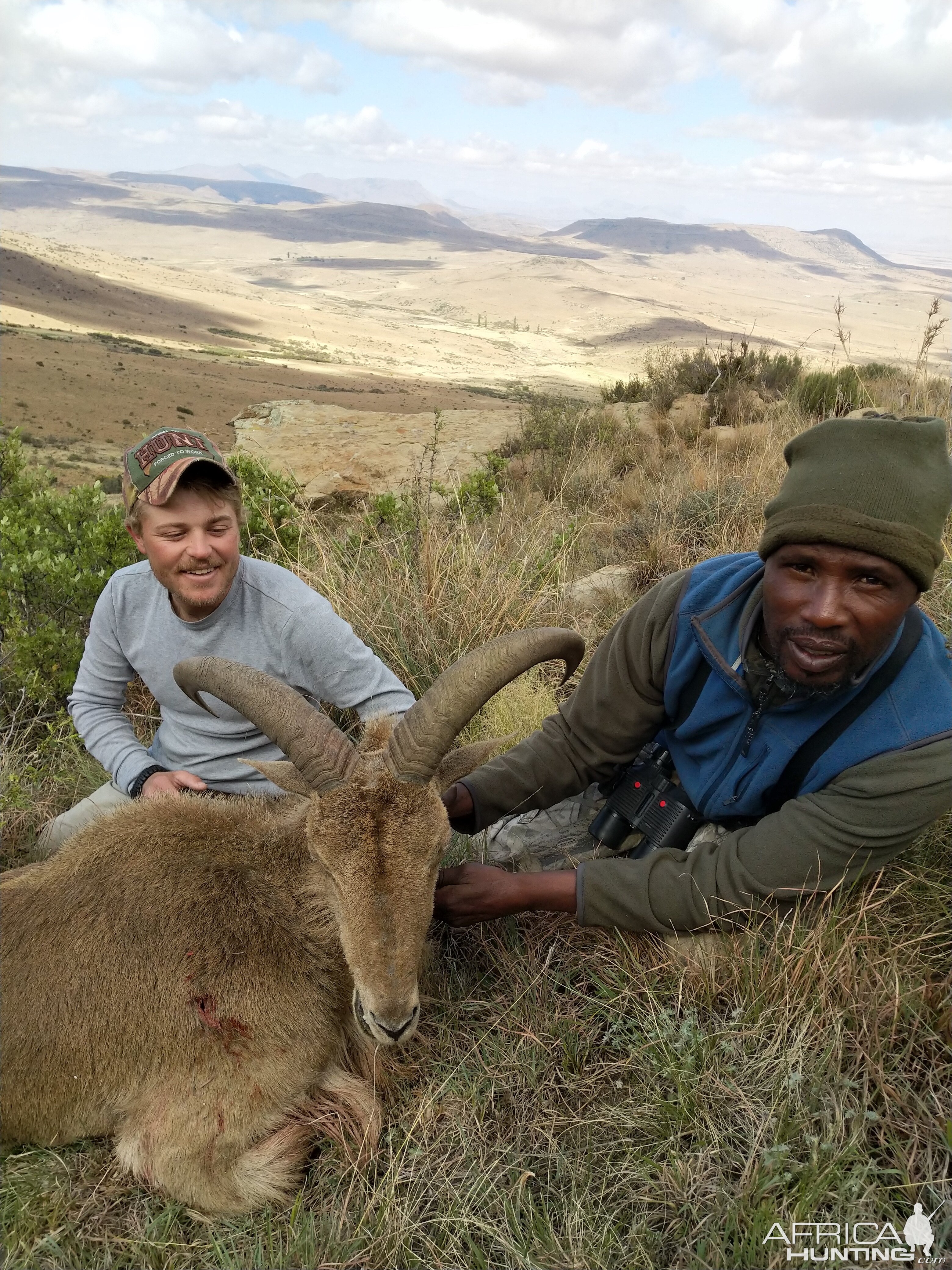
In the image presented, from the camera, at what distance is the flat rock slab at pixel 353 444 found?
1022 centimetres

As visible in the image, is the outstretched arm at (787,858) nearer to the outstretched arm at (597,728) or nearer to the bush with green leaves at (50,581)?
the outstretched arm at (597,728)

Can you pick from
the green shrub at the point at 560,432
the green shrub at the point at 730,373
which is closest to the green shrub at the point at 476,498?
the green shrub at the point at 560,432

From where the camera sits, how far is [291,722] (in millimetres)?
3000

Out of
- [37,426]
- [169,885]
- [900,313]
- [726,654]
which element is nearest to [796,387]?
[726,654]

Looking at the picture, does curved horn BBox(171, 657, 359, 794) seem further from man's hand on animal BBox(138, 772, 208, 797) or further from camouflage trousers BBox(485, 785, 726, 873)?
camouflage trousers BBox(485, 785, 726, 873)

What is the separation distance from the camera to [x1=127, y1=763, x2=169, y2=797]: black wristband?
398 cm

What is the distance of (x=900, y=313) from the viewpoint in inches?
3501

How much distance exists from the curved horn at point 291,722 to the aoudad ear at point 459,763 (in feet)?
1.15

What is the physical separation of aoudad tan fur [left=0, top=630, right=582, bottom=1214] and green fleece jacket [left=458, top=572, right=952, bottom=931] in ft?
1.76

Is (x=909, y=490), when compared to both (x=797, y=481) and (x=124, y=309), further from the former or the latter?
(x=124, y=309)

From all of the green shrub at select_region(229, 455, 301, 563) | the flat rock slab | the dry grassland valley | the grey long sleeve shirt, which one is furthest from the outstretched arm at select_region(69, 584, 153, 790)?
the flat rock slab

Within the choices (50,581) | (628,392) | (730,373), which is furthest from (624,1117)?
(628,392)

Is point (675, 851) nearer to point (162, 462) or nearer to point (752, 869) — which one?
point (752, 869)

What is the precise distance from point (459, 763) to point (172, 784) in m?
1.51
